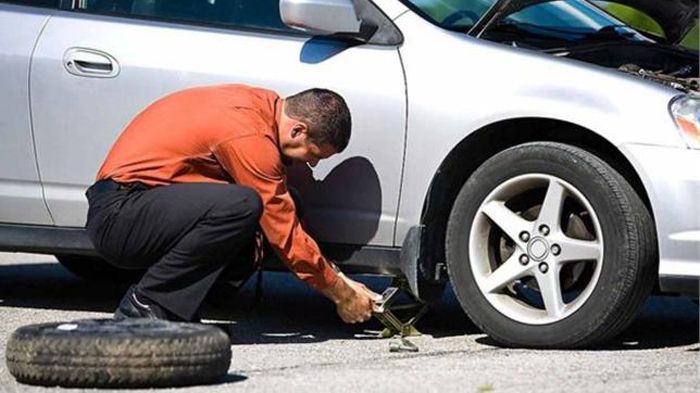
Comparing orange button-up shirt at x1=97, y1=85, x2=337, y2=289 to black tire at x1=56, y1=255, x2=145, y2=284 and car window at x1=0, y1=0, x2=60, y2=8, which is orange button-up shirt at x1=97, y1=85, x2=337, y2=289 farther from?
black tire at x1=56, y1=255, x2=145, y2=284

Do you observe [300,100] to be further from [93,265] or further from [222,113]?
[93,265]

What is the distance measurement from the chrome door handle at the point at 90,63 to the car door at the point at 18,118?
0.18 m

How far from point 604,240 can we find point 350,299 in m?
0.94

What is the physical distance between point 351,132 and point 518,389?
4.65ft

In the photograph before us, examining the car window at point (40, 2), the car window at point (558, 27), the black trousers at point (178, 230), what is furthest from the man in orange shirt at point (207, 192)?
the car window at point (558, 27)

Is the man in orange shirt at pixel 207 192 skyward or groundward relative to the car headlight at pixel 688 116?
groundward

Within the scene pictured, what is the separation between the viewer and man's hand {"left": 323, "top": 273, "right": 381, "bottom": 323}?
616cm

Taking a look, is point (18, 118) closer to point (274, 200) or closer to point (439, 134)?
point (274, 200)

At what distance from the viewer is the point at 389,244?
6.48 meters

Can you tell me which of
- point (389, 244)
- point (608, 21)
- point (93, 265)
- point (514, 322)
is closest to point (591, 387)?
point (514, 322)

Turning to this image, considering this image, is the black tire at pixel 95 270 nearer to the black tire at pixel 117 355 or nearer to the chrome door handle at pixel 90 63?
the chrome door handle at pixel 90 63

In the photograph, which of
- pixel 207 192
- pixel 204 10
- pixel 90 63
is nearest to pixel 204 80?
pixel 204 10

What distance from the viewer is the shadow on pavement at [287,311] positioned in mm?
6758

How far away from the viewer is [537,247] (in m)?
6.17
